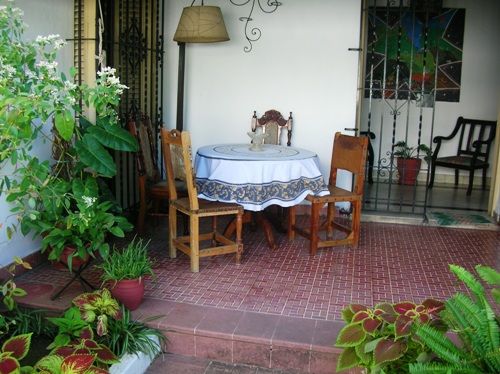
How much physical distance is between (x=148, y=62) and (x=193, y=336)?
2.98 meters

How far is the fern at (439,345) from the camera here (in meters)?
1.95

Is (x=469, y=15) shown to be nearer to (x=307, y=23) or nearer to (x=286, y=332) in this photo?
(x=307, y=23)

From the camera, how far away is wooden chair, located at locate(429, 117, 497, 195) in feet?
21.3

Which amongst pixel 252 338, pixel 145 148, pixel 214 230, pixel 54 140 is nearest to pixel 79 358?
pixel 252 338

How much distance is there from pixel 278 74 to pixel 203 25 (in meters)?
0.91

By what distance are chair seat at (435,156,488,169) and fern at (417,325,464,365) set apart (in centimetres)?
483

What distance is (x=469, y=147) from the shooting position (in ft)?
22.8

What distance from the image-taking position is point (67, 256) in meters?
3.13

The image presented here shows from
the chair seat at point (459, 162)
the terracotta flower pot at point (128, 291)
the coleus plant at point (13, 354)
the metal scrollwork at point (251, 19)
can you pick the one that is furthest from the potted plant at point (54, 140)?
the chair seat at point (459, 162)

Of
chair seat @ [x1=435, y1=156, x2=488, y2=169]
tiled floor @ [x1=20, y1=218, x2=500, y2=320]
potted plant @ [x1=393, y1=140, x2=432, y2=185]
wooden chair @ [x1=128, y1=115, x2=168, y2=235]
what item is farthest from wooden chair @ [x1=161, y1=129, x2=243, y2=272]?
chair seat @ [x1=435, y1=156, x2=488, y2=169]

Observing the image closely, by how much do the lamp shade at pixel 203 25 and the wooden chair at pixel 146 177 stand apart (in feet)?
2.63

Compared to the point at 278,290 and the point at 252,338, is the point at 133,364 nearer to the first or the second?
the point at 252,338

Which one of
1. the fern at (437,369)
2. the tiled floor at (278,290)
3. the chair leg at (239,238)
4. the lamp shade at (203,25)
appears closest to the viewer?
the fern at (437,369)

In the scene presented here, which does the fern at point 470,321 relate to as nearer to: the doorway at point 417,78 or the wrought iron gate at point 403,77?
the doorway at point 417,78
